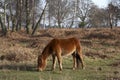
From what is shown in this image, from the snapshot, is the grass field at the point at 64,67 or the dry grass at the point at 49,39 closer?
the grass field at the point at 64,67

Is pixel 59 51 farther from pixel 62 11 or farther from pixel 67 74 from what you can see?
pixel 62 11

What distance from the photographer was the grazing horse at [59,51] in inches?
622

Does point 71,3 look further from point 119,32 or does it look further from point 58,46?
point 58,46

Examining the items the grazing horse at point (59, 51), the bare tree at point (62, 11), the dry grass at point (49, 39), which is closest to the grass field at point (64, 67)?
the dry grass at point (49, 39)

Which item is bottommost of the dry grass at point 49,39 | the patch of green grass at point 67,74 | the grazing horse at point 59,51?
the dry grass at point 49,39

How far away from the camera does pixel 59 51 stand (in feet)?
52.2

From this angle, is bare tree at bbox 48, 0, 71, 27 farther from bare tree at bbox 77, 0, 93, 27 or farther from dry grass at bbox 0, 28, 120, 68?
dry grass at bbox 0, 28, 120, 68

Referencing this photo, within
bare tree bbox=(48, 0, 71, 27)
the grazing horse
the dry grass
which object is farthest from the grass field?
bare tree bbox=(48, 0, 71, 27)

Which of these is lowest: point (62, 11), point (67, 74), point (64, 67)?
point (64, 67)

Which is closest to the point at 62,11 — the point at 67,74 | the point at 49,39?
the point at 49,39

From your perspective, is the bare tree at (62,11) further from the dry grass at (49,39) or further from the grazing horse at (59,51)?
the grazing horse at (59,51)

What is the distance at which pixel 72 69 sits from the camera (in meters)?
16.7

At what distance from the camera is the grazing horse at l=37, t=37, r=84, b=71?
15796 millimetres

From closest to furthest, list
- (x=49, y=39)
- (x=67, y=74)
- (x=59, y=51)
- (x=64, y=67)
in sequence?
(x=67, y=74), (x=59, y=51), (x=64, y=67), (x=49, y=39)
